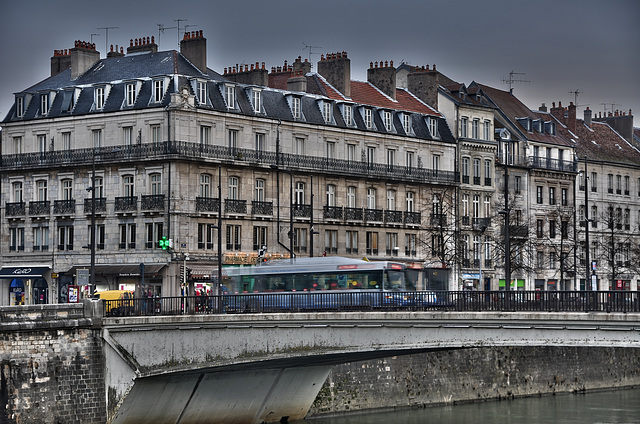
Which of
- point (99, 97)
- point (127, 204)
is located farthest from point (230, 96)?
point (127, 204)

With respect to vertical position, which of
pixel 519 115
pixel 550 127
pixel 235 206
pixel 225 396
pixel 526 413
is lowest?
pixel 526 413

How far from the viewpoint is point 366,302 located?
5838 cm

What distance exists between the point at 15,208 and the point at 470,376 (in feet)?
98.0

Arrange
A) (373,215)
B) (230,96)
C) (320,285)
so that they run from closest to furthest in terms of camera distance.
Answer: (320,285) → (230,96) → (373,215)

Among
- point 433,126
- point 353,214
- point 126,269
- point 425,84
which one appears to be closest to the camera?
point 126,269

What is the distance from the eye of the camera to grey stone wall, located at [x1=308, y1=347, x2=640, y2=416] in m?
71.9

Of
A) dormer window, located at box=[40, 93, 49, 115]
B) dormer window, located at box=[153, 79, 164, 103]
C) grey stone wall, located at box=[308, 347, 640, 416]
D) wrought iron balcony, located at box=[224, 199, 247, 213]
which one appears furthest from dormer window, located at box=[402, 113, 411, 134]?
dormer window, located at box=[40, 93, 49, 115]

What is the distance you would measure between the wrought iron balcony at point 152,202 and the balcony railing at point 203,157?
7.02ft

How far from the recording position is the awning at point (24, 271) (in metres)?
89.2

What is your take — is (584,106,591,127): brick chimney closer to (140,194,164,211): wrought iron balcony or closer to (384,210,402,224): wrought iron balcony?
(384,210,402,224): wrought iron balcony

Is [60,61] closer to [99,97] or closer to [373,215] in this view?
[99,97]

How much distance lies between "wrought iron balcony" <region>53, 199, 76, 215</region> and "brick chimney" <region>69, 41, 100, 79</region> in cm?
809

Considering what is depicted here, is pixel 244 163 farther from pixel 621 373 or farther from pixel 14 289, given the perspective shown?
pixel 621 373

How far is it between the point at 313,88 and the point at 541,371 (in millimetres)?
24513
